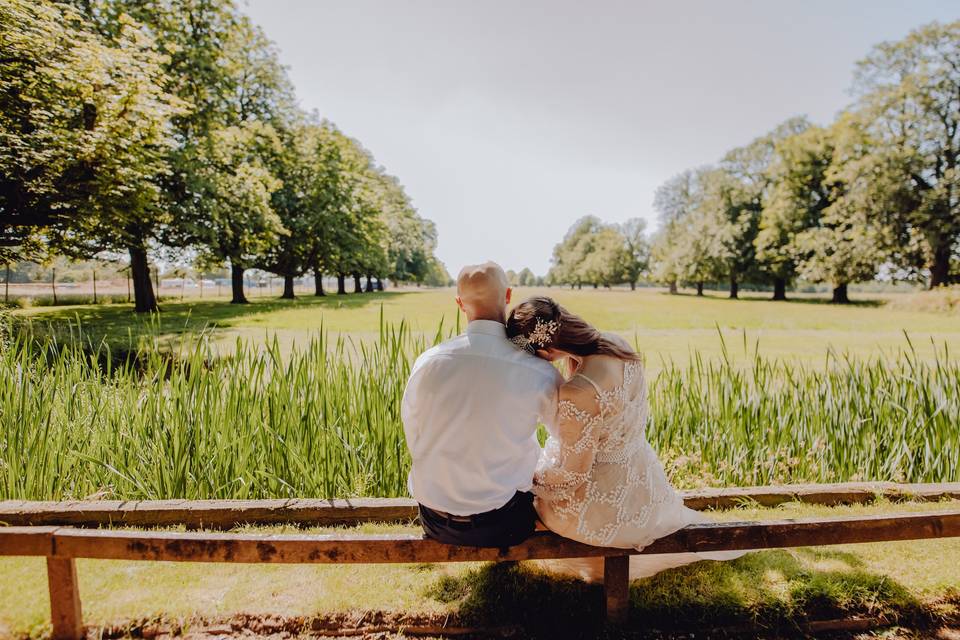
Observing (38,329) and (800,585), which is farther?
(38,329)

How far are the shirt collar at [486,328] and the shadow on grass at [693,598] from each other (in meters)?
1.28

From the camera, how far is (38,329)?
8375 mm

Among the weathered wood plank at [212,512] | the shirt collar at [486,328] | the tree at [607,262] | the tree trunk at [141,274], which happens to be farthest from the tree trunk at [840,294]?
the tree at [607,262]

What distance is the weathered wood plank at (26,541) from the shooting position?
5.95 ft

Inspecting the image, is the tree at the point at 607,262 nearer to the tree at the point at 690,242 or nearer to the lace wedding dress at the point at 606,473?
the tree at the point at 690,242

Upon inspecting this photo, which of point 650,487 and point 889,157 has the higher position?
point 889,157

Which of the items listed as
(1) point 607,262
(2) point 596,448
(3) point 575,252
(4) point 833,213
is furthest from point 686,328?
(3) point 575,252

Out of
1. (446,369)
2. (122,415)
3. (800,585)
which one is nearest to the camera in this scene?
(446,369)

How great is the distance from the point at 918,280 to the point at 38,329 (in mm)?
32492

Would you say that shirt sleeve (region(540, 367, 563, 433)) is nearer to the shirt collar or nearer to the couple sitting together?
the couple sitting together

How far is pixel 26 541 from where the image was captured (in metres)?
1.82

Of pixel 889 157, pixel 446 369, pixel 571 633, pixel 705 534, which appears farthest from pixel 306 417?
pixel 889 157

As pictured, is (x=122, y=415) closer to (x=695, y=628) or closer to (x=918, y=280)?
(x=695, y=628)

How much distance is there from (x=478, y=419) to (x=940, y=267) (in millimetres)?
28558
